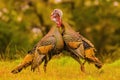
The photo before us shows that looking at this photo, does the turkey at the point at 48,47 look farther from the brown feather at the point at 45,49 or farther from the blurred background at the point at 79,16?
the blurred background at the point at 79,16

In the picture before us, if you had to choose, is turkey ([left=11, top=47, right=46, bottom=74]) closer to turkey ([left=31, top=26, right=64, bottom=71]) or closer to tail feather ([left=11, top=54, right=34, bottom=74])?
tail feather ([left=11, top=54, right=34, bottom=74])

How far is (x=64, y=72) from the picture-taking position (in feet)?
39.5

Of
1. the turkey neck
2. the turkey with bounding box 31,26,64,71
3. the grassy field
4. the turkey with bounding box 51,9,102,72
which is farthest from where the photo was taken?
the turkey neck

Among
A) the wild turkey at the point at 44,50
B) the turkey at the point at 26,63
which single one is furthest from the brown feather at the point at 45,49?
the turkey at the point at 26,63

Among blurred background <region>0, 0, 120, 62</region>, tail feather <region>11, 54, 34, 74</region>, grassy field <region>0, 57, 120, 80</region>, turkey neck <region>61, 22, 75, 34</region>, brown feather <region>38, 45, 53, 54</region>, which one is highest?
turkey neck <region>61, 22, 75, 34</region>

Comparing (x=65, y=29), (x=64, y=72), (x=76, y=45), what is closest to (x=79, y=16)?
(x=64, y=72)

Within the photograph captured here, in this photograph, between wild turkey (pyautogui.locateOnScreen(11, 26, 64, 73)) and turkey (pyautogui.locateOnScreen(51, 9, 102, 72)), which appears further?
turkey (pyautogui.locateOnScreen(51, 9, 102, 72))

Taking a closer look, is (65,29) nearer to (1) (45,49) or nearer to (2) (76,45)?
(2) (76,45)

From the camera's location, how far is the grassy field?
11.0 meters

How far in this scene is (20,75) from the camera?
37.1ft

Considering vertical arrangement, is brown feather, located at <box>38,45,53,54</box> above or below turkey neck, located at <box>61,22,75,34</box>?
below

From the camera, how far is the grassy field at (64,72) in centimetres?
1102

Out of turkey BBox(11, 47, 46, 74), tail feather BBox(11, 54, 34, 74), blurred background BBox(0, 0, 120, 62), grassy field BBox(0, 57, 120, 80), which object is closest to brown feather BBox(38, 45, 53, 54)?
turkey BBox(11, 47, 46, 74)

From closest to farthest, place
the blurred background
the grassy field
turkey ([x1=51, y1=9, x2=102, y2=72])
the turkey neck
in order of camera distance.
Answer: the grassy field, turkey ([x1=51, y1=9, x2=102, y2=72]), the turkey neck, the blurred background
